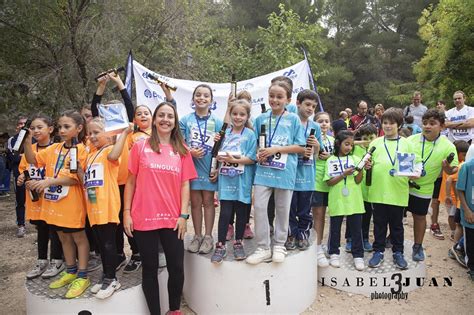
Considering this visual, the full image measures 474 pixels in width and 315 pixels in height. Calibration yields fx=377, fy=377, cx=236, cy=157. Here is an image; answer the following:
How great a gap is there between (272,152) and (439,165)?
6.96 feet

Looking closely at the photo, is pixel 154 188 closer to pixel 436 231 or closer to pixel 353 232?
pixel 353 232

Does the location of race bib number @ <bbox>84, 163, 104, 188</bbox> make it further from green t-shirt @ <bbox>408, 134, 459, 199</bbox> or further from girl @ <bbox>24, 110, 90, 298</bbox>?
green t-shirt @ <bbox>408, 134, 459, 199</bbox>

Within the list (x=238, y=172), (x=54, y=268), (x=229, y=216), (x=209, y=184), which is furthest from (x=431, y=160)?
(x=54, y=268)

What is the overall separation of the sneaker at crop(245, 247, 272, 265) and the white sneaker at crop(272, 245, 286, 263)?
7 centimetres

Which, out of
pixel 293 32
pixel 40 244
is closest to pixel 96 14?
pixel 293 32

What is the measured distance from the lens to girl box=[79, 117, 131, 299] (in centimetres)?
339

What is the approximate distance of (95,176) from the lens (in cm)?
342

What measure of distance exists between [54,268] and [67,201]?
2.71ft

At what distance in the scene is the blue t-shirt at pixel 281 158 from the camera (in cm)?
366

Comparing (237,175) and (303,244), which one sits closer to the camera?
(237,175)

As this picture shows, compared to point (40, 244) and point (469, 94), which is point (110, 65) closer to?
point (40, 244)

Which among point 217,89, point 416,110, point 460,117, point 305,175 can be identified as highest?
point 217,89

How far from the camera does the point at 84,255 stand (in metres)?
3.61

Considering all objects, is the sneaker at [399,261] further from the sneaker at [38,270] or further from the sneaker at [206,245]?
the sneaker at [38,270]
